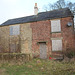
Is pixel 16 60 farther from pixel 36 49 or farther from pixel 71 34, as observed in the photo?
pixel 71 34

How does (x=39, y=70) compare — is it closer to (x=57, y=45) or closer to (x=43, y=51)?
(x=57, y=45)

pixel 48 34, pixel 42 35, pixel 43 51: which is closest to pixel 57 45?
pixel 48 34

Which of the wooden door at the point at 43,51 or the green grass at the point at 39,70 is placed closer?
the green grass at the point at 39,70

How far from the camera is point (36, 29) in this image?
43.7 feet

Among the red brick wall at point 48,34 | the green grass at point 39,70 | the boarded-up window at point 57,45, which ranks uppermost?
the red brick wall at point 48,34

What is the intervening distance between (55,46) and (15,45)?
6.70 metres

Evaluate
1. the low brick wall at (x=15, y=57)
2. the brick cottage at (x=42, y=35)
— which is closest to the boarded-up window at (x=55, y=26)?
the brick cottage at (x=42, y=35)

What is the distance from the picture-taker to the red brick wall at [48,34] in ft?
37.4

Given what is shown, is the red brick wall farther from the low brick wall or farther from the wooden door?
the low brick wall

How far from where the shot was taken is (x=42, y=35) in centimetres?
1284

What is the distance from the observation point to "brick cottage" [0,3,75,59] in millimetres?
11570

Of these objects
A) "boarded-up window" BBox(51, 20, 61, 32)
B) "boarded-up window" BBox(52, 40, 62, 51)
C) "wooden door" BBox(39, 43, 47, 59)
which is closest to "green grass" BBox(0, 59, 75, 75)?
"boarded-up window" BBox(52, 40, 62, 51)

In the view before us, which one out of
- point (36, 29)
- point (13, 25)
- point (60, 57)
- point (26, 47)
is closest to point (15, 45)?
point (26, 47)

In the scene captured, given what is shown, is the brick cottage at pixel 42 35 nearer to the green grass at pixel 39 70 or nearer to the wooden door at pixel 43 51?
the wooden door at pixel 43 51
